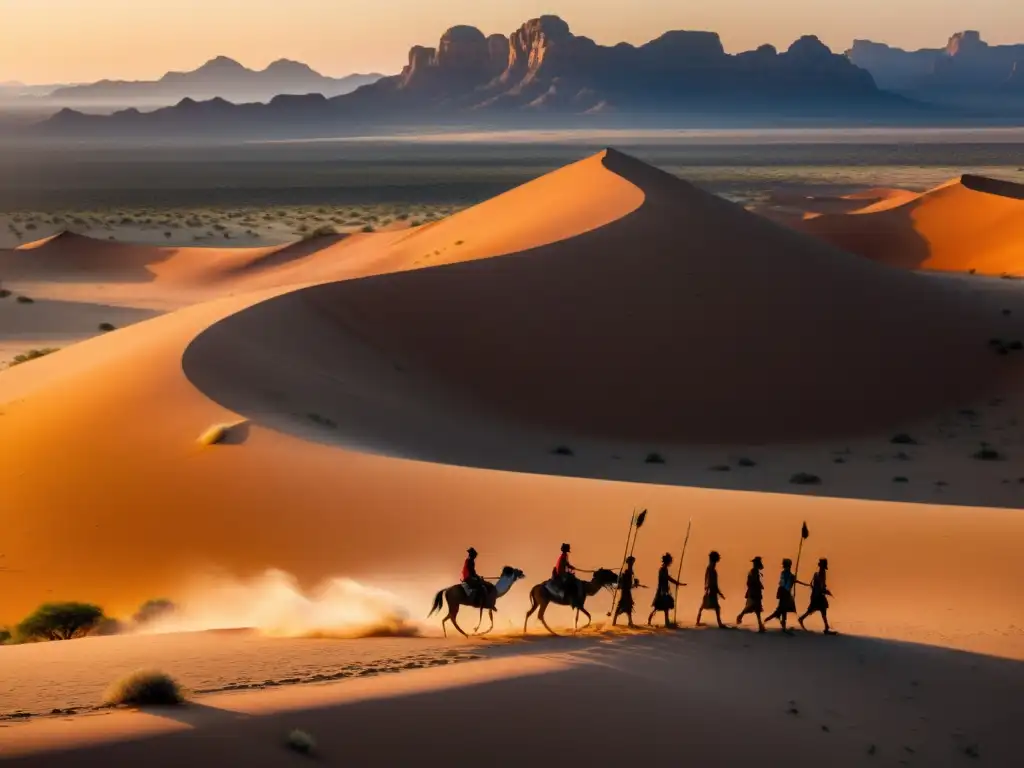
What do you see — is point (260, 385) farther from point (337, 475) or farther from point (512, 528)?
point (512, 528)

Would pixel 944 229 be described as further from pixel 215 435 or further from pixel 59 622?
pixel 59 622

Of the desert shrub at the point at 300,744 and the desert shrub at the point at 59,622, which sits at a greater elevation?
the desert shrub at the point at 300,744

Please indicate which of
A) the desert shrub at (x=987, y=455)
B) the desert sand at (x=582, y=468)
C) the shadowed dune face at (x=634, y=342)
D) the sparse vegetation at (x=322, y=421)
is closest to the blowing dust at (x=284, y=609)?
the desert sand at (x=582, y=468)

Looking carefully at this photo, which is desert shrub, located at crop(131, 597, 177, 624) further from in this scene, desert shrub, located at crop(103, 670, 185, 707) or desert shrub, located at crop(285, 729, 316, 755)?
desert shrub, located at crop(285, 729, 316, 755)

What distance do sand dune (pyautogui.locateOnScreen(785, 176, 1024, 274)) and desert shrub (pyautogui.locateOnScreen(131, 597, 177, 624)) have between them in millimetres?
52086

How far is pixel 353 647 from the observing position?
1251 cm

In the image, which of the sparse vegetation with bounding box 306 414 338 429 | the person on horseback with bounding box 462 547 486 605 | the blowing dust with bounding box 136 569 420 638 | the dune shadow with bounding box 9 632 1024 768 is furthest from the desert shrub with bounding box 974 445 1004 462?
the person on horseback with bounding box 462 547 486 605

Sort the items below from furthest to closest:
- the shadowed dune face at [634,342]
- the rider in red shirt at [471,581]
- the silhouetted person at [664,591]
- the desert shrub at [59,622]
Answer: the shadowed dune face at [634,342], the desert shrub at [59,622], the silhouetted person at [664,591], the rider in red shirt at [471,581]

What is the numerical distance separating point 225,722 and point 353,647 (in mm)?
3200

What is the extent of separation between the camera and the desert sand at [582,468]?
11.3 metres

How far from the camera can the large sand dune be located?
1681 centimetres

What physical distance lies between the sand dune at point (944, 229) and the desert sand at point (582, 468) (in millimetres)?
21801

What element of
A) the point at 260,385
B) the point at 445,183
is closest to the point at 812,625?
the point at 260,385

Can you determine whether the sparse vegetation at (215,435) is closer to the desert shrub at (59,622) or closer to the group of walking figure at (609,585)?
the desert shrub at (59,622)
